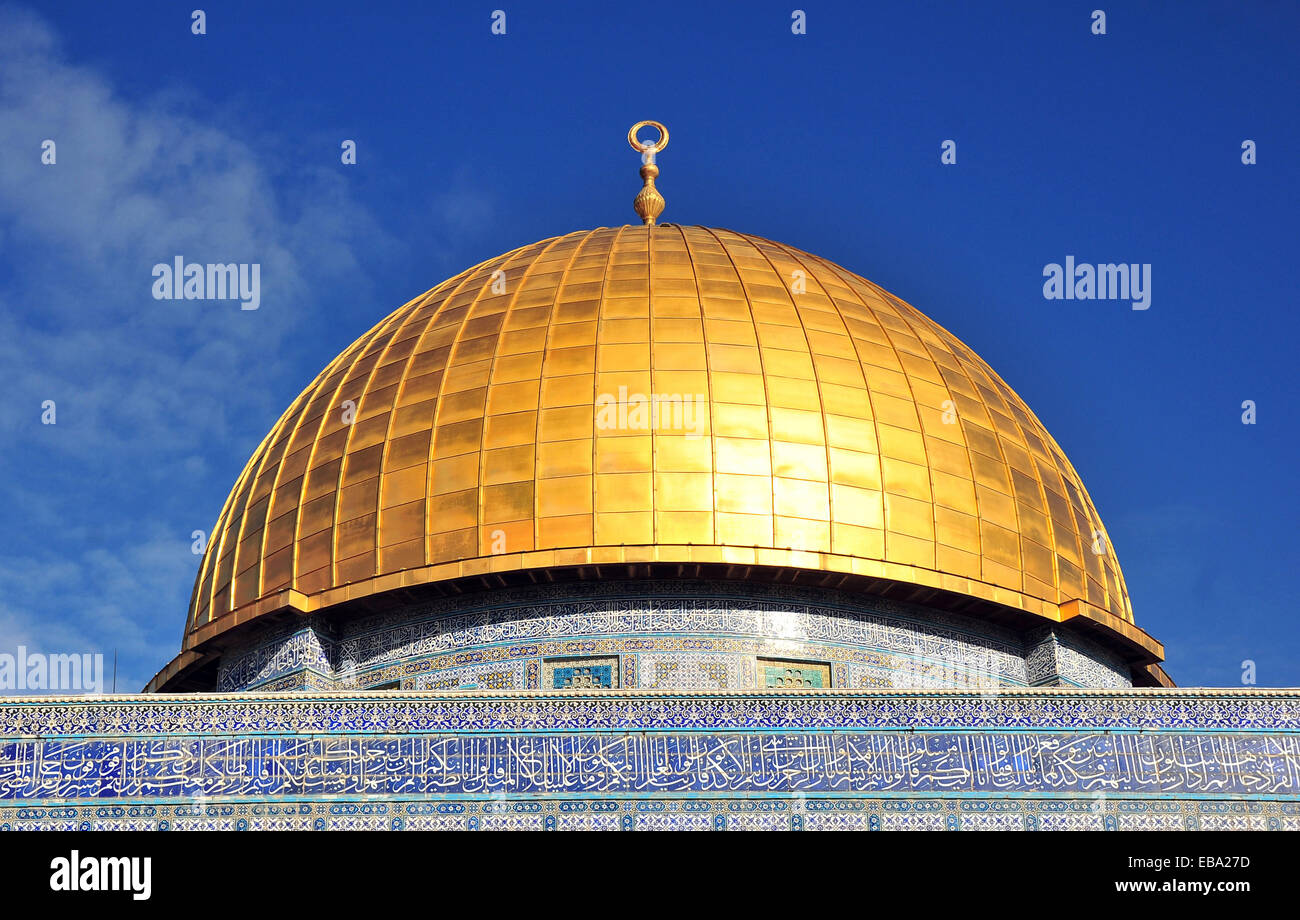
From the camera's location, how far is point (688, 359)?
1312 centimetres

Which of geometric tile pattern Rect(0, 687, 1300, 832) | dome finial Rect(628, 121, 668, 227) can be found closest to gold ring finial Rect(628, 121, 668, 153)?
dome finial Rect(628, 121, 668, 227)

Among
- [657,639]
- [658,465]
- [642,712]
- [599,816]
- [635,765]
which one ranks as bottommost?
[599,816]

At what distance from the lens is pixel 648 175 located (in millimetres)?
16875

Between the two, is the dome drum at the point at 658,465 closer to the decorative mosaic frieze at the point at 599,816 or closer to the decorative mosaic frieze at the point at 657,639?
the decorative mosaic frieze at the point at 657,639

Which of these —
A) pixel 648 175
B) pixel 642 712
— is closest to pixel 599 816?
pixel 642 712

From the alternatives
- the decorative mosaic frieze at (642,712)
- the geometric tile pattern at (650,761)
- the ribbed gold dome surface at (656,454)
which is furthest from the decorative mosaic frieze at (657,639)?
the geometric tile pattern at (650,761)

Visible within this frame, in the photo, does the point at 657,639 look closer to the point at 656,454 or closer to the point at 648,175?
the point at 656,454

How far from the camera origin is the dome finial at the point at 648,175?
655 inches

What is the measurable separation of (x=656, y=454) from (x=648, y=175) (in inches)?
202

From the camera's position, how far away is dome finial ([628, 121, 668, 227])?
16625 mm

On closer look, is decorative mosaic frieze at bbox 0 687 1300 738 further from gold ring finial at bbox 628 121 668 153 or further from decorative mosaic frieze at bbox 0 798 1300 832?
gold ring finial at bbox 628 121 668 153

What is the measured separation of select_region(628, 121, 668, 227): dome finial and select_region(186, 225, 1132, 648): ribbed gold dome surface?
191 centimetres
